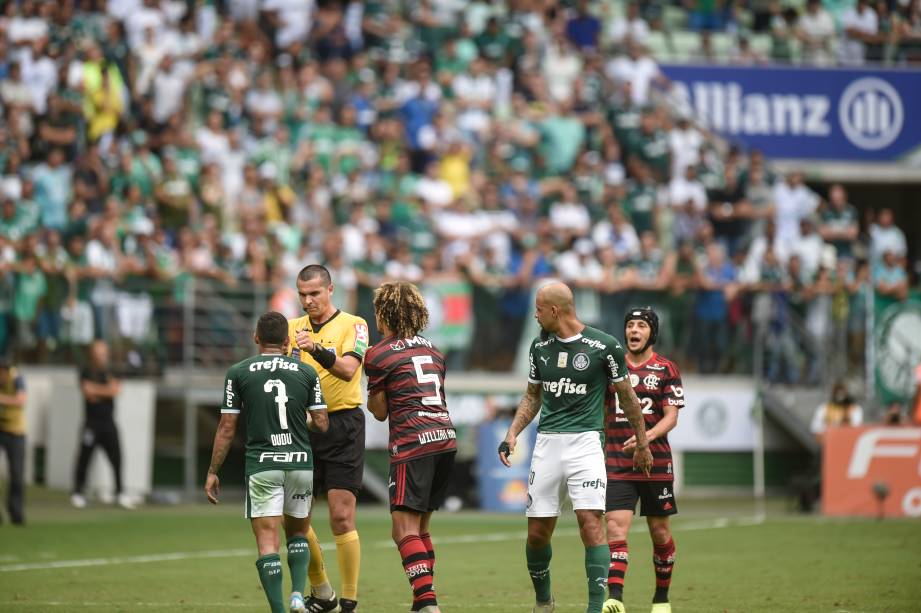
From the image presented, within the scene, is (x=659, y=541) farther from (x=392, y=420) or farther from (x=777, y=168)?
(x=777, y=168)

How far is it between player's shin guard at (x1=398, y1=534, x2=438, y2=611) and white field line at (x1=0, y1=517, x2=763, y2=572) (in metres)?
6.10

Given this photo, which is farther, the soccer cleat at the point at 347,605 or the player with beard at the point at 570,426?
the soccer cleat at the point at 347,605

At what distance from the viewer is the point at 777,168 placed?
3238cm

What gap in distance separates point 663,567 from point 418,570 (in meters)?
2.24

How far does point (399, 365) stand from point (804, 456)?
56.6 feet

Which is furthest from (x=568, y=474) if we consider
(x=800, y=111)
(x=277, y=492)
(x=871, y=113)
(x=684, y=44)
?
(x=871, y=113)

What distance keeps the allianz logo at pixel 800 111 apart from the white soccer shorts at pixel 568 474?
2153 centimetres

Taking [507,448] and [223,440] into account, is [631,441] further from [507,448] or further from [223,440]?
[223,440]

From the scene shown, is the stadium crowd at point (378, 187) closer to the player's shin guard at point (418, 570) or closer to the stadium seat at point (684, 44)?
the stadium seat at point (684, 44)

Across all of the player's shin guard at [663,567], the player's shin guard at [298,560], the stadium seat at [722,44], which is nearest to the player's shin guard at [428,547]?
the player's shin guard at [298,560]

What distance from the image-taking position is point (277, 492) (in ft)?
35.5

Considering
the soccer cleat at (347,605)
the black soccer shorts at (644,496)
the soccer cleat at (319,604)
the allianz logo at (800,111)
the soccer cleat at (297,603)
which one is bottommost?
the soccer cleat at (319,604)

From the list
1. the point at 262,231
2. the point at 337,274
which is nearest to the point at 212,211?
the point at 262,231

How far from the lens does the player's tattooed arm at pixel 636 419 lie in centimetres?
1102
